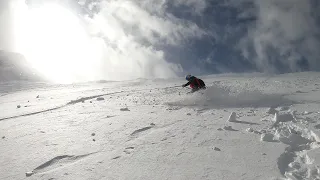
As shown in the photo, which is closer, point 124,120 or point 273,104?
point 124,120

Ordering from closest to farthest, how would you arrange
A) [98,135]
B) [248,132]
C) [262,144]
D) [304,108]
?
[262,144] < [248,132] < [98,135] < [304,108]

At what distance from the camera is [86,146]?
6.43 m

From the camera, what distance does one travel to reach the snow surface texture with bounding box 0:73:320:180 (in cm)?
496

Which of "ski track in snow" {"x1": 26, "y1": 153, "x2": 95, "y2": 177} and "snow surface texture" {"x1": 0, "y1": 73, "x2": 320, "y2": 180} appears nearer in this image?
"snow surface texture" {"x1": 0, "y1": 73, "x2": 320, "y2": 180}

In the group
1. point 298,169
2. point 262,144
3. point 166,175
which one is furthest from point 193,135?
point 298,169

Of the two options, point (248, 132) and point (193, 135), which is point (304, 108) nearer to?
point (248, 132)

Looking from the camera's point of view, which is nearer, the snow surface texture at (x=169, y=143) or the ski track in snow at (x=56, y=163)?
the snow surface texture at (x=169, y=143)

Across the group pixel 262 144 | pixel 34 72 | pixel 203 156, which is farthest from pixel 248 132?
pixel 34 72

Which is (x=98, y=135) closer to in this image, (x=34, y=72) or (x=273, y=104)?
(x=273, y=104)

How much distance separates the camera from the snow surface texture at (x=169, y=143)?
4965 mm

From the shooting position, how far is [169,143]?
6.39 m

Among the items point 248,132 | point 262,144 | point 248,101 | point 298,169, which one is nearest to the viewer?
point 298,169

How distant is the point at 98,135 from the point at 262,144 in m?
3.68

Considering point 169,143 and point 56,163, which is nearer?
point 56,163
